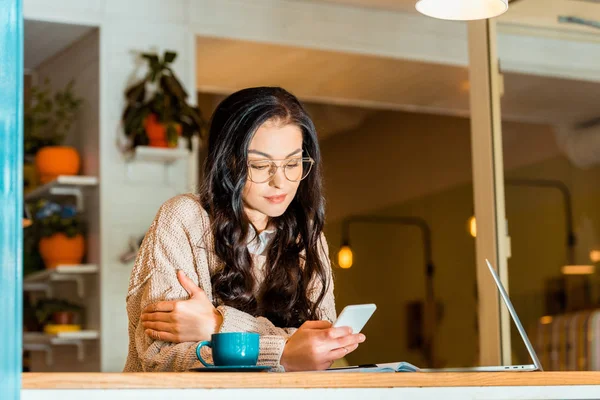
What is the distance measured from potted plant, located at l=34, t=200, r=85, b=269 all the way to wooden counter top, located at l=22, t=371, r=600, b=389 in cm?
311

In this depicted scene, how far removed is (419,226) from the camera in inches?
330

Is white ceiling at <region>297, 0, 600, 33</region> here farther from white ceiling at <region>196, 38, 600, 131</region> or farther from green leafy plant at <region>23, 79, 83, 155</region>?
green leafy plant at <region>23, 79, 83, 155</region>

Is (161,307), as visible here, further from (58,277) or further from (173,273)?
(58,277)

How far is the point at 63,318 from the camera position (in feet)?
14.1

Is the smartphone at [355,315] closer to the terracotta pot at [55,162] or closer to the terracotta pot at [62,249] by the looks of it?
the terracotta pot at [62,249]

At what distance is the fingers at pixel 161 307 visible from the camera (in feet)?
6.02

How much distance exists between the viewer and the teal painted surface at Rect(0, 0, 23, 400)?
1.24 meters

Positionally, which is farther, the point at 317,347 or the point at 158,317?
the point at 158,317

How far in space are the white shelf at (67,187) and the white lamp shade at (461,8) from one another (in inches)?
95.7

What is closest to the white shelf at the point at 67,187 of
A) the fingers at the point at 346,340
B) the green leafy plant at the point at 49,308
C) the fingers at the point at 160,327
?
the green leafy plant at the point at 49,308

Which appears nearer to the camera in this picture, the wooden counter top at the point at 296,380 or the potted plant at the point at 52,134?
the wooden counter top at the point at 296,380

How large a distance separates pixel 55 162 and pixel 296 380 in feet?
10.7

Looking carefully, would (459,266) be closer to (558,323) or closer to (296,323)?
(558,323)

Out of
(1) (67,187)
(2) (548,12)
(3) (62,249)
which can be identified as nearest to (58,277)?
(3) (62,249)
